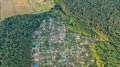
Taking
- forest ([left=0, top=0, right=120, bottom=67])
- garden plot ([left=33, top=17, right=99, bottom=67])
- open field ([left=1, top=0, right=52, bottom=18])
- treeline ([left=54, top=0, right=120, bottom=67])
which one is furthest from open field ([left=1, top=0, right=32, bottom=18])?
treeline ([left=54, top=0, right=120, bottom=67])

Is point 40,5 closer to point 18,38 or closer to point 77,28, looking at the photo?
point 77,28

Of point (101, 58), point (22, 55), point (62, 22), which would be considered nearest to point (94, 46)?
point (101, 58)

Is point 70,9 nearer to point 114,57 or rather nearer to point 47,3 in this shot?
point 47,3

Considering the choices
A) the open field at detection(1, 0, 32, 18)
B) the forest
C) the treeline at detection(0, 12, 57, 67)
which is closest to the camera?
the treeline at detection(0, 12, 57, 67)

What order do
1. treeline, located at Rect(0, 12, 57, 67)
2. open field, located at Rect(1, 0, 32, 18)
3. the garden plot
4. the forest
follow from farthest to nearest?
open field, located at Rect(1, 0, 32, 18)
the garden plot
the forest
treeline, located at Rect(0, 12, 57, 67)

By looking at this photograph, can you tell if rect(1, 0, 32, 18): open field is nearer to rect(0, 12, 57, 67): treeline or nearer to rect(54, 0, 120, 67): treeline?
rect(0, 12, 57, 67): treeline

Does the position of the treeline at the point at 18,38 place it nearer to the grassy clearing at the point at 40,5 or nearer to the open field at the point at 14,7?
the grassy clearing at the point at 40,5

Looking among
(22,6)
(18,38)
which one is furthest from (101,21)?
(22,6)
